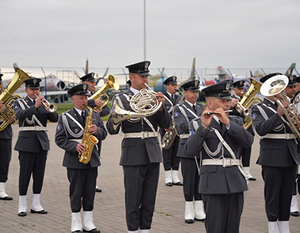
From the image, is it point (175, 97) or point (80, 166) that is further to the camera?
point (175, 97)

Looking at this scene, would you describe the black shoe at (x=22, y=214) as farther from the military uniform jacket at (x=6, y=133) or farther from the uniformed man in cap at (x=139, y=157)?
the uniformed man in cap at (x=139, y=157)

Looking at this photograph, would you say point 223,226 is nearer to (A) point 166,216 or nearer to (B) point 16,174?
(A) point 166,216

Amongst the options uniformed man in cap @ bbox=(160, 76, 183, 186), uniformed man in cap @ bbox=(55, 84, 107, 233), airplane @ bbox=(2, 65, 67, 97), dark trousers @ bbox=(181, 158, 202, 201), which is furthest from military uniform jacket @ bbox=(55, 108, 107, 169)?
airplane @ bbox=(2, 65, 67, 97)

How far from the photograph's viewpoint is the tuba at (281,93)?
19.2 feet

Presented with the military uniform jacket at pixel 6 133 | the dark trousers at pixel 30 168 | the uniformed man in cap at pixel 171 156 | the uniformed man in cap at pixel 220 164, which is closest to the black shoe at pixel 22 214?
the dark trousers at pixel 30 168

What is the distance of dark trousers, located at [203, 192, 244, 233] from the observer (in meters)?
5.02

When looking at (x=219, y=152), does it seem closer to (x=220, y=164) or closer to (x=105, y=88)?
(x=220, y=164)

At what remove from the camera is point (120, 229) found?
7.48m

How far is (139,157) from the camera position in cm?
641

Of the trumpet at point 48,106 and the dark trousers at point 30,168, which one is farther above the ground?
the trumpet at point 48,106

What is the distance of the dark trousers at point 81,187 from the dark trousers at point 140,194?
991 mm

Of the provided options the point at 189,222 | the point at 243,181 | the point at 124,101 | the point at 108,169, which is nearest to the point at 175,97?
the point at 108,169

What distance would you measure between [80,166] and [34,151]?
1548mm

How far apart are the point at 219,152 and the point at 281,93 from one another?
5.22 ft
